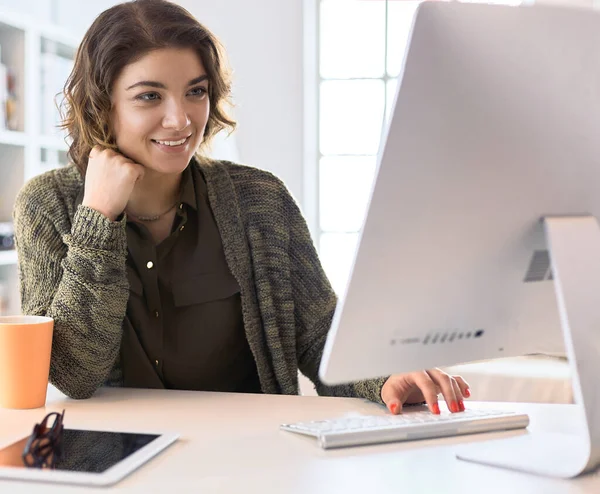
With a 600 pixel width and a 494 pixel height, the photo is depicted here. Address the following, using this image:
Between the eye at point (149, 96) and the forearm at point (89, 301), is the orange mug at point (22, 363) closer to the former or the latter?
the forearm at point (89, 301)

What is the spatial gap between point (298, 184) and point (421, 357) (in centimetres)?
305

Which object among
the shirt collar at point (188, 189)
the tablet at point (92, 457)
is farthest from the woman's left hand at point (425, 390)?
the shirt collar at point (188, 189)

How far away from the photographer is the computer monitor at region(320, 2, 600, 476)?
0.68 metres

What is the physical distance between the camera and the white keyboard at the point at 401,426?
36.0 inches

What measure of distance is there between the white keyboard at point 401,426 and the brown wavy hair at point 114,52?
80 cm

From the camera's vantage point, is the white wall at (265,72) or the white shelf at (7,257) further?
the white wall at (265,72)

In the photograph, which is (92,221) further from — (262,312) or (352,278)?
(352,278)

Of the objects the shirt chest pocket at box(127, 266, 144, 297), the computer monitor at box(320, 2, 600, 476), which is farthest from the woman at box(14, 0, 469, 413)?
the computer monitor at box(320, 2, 600, 476)

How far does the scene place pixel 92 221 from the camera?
1.25 meters

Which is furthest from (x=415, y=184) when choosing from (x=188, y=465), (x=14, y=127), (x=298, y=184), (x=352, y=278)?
(x=298, y=184)

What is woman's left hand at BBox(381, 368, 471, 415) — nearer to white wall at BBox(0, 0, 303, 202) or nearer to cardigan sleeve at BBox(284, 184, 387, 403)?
cardigan sleeve at BBox(284, 184, 387, 403)

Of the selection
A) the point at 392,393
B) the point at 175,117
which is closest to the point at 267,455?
the point at 392,393

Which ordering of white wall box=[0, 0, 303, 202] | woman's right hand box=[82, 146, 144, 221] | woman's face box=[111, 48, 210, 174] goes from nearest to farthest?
woman's right hand box=[82, 146, 144, 221], woman's face box=[111, 48, 210, 174], white wall box=[0, 0, 303, 202]

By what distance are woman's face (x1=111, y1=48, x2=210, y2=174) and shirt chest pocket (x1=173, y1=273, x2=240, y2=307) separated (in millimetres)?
218
